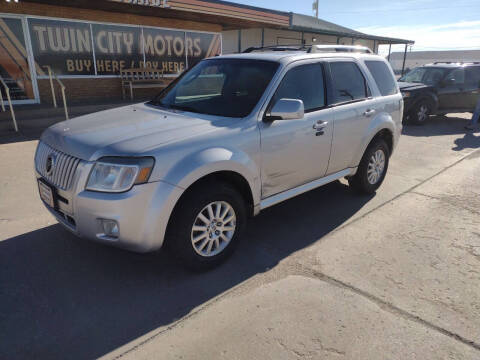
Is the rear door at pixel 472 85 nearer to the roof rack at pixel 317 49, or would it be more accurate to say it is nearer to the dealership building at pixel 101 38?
the dealership building at pixel 101 38

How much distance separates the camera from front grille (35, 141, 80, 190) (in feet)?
9.19

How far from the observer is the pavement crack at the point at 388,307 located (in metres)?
2.48

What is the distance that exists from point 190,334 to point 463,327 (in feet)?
6.36

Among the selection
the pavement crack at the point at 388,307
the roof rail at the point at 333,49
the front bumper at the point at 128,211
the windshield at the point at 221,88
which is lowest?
the pavement crack at the point at 388,307

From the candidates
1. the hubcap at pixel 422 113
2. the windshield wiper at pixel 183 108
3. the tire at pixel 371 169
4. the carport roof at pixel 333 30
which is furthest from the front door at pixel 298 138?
the carport roof at pixel 333 30

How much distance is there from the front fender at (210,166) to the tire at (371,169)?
2065mm

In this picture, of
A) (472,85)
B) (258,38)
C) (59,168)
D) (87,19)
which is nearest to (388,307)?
(59,168)

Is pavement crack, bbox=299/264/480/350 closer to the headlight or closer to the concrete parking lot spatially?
the concrete parking lot

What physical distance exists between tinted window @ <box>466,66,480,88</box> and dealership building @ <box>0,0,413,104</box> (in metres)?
7.42

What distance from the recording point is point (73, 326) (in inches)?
99.7

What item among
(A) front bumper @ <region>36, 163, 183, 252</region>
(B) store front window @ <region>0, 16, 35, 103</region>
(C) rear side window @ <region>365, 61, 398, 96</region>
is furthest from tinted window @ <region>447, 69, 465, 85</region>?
(B) store front window @ <region>0, 16, 35, 103</region>

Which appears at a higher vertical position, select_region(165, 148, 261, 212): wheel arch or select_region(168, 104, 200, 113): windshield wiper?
select_region(168, 104, 200, 113): windshield wiper

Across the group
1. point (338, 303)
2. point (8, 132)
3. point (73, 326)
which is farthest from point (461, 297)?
point (8, 132)

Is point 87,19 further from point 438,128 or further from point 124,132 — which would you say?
point 438,128
